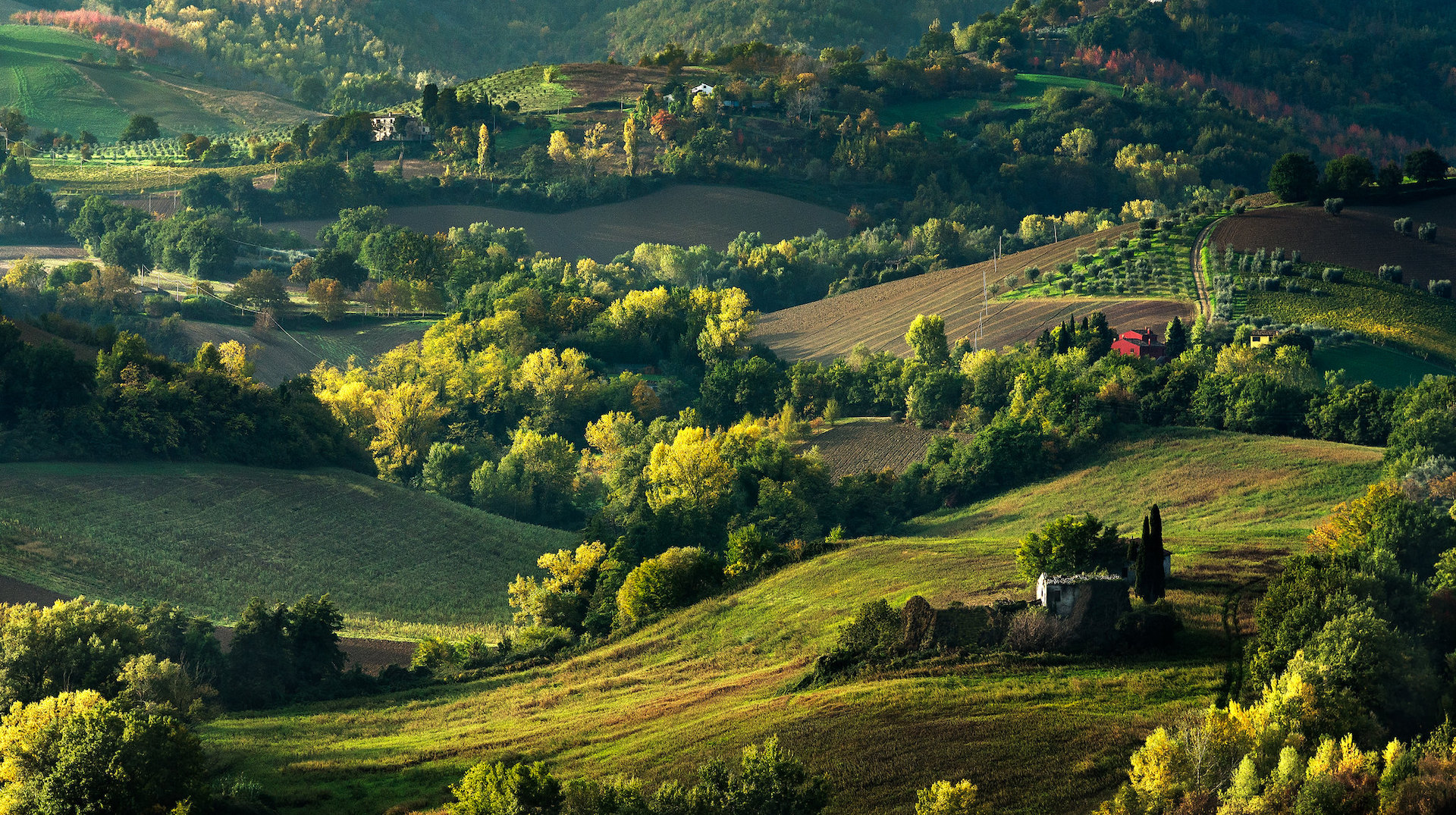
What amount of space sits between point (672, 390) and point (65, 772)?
94529mm

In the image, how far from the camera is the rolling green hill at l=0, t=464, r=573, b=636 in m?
80.4

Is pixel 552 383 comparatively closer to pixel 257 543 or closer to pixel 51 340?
pixel 51 340

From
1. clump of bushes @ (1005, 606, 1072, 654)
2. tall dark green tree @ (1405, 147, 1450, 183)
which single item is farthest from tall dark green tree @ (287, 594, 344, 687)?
tall dark green tree @ (1405, 147, 1450, 183)

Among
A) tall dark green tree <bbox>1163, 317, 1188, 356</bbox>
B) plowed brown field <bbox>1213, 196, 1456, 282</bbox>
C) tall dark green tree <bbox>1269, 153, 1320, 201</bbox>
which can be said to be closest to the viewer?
tall dark green tree <bbox>1163, 317, 1188, 356</bbox>

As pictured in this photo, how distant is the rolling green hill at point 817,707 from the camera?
49406mm

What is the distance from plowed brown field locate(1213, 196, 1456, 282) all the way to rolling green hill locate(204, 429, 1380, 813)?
59617mm

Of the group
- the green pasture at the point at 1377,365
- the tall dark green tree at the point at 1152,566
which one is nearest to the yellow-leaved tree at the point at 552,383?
the green pasture at the point at 1377,365

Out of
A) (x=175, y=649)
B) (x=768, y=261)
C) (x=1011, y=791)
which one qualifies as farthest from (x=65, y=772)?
(x=768, y=261)

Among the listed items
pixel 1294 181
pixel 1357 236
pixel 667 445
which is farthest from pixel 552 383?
pixel 1294 181

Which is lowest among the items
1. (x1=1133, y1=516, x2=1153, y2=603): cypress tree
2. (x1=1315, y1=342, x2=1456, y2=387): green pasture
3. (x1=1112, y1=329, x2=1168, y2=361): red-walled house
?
(x1=1133, y1=516, x2=1153, y2=603): cypress tree

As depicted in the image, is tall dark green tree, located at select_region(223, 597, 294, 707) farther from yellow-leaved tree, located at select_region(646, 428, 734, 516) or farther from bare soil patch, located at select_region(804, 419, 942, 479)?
bare soil patch, located at select_region(804, 419, 942, 479)

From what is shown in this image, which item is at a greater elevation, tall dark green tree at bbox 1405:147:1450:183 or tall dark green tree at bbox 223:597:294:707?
tall dark green tree at bbox 1405:147:1450:183

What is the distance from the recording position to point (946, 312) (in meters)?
148

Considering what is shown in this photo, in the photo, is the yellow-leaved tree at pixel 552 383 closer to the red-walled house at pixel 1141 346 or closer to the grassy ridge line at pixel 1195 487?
the grassy ridge line at pixel 1195 487
